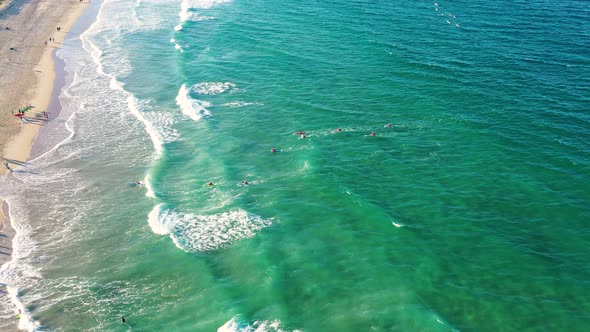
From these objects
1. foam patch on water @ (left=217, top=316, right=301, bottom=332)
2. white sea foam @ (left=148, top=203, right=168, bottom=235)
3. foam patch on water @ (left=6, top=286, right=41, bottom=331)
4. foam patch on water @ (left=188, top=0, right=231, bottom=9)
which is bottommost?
foam patch on water @ (left=6, top=286, right=41, bottom=331)

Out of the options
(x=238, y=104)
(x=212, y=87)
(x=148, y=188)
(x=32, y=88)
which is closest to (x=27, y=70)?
(x=32, y=88)

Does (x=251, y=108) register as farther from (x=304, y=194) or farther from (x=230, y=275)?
(x=230, y=275)

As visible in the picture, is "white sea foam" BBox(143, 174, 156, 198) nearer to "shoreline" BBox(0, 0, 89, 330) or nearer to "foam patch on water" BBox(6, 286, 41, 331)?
"shoreline" BBox(0, 0, 89, 330)

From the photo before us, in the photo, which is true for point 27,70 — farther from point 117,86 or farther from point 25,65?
point 117,86

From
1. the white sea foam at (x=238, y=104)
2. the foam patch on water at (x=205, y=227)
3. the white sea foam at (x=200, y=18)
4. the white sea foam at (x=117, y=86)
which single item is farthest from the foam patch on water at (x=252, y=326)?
the white sea foam at (x=200, y=18)

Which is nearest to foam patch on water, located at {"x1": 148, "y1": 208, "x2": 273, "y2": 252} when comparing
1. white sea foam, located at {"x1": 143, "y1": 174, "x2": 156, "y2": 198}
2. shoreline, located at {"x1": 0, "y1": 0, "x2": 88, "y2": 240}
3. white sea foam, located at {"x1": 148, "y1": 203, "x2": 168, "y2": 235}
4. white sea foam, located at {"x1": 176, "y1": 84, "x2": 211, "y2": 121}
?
white sea foam, located at {"x1": 148, "y1": 203, "x2": 168, "y2": 235}
